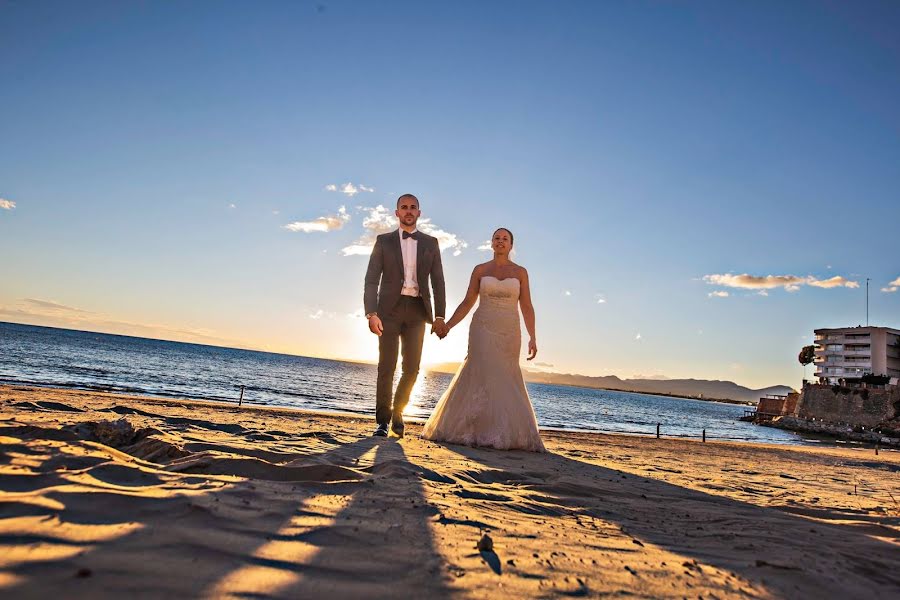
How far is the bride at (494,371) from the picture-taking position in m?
5.99

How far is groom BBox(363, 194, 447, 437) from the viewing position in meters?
6.15

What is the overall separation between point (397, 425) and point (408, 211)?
106 inches

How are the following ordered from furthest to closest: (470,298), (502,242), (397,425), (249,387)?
1. (249,387)
2. (470,298)
3. (502,242)
4. (397,425)

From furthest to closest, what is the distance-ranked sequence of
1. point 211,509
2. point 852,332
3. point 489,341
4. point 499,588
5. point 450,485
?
point 852,332, point 489,341, point 450,485, point 211,509, point 499,588

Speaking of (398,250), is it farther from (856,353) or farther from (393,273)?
(856,353)

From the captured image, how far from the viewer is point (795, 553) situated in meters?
2.27

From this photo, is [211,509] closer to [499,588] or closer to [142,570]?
[142,570]

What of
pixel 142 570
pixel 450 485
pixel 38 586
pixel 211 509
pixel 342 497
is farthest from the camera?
pixel 450 485

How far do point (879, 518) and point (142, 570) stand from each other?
168 inches

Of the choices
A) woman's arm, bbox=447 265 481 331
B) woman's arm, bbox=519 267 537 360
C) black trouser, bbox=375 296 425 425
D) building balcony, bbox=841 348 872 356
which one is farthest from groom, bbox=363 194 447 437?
building balcony, bbox=841 348 872 356

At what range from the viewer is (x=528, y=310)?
6703 mm

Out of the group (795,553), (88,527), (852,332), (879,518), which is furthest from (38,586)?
(852,332)

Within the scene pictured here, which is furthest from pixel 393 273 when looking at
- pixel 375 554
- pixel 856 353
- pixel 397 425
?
pixel 856 353

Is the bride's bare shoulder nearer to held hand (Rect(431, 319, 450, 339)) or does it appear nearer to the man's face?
held hand (Rect(431, 319, 450, 339))
